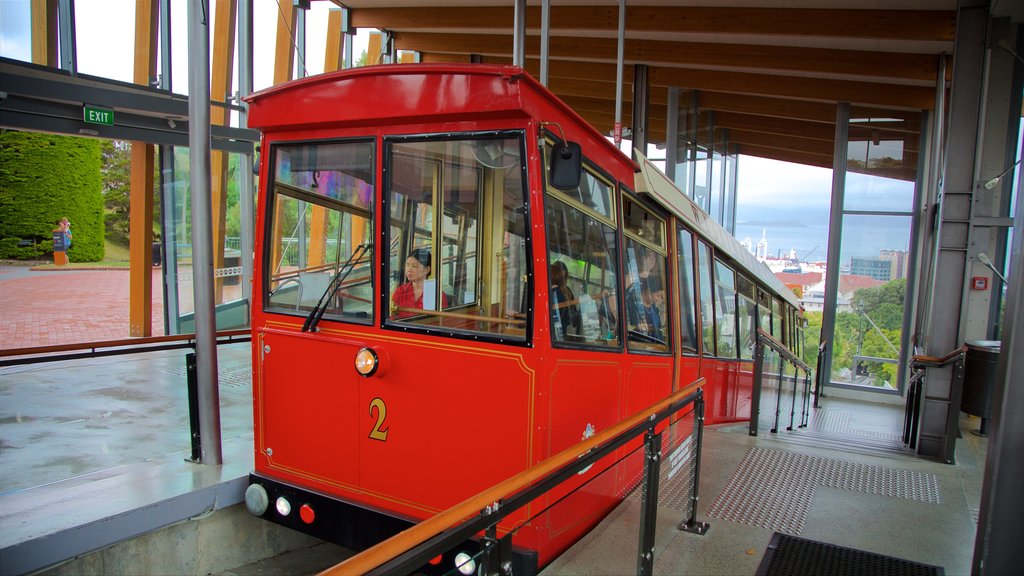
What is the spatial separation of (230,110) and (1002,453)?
37.2ft

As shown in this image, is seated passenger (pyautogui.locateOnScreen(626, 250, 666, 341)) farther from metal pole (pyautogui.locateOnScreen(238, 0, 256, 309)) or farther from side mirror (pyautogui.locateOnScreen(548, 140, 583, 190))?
metal pole (pyautogui.locateOnScreen(238, 0, 256, 309))

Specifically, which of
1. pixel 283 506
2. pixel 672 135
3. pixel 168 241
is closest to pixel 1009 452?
pixel 283 506

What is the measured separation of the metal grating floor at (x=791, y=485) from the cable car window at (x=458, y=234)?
200 cm

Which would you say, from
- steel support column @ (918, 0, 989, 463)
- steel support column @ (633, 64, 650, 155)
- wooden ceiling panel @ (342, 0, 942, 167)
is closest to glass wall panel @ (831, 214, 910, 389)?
wooden ceiling panel @ (342, 0, 942, 167)

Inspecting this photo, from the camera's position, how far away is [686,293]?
539cm

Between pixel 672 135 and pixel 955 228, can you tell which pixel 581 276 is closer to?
pixel 955 228

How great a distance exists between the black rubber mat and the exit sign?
928 centimetres

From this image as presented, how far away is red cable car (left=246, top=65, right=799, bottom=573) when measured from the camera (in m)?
3.15

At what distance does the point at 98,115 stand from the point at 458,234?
7615 mm

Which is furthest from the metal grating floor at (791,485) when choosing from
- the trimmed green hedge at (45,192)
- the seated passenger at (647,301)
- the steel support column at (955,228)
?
the trimmed green hedge at (45,192)

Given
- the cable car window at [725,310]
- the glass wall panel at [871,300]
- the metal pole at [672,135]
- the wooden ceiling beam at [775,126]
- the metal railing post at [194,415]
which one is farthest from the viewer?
the wooden ceiling beam at [775,126]

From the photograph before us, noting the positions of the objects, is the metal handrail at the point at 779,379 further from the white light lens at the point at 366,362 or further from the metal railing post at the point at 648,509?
the white light lens at the point at 366,362

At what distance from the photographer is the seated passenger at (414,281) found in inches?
137

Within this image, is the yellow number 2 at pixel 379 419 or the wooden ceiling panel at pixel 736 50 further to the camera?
the wooden ceiling panel at pixel 736 50
